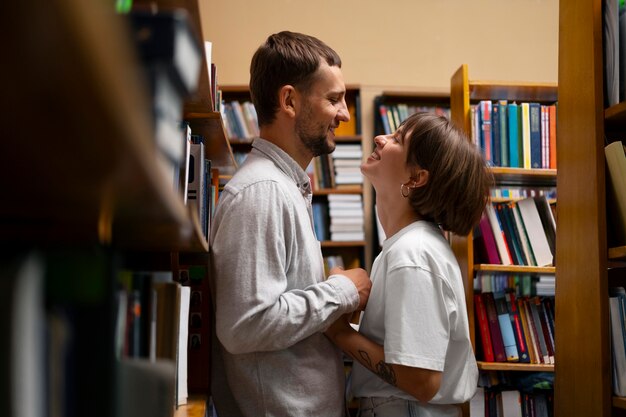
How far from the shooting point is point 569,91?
6.62 ft

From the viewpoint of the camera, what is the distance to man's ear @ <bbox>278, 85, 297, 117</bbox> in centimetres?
181

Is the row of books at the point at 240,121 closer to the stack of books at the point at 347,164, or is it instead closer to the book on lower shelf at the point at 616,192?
the stack of books at the point at 347,164

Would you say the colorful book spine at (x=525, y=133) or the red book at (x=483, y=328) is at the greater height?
the colorful book spine at (x=525, y=133)

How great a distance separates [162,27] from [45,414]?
0.28 meters

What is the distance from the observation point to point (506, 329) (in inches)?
120

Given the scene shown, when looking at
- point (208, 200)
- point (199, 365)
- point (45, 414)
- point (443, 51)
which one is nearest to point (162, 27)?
point (45, 414)

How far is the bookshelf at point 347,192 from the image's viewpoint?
457 cm

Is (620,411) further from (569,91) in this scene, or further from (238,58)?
(238,58)

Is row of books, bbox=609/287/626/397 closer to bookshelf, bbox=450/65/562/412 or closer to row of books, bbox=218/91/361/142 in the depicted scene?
bookshelf, bbox=450/65/562/412

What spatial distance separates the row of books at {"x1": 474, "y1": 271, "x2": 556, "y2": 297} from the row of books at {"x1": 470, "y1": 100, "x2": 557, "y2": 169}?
0.51 metres

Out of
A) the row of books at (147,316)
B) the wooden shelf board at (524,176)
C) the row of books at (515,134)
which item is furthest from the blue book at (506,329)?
the row of books at (147,316)

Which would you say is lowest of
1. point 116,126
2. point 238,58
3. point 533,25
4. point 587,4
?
point 116,126

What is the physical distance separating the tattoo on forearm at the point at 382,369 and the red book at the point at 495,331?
61.5 inches

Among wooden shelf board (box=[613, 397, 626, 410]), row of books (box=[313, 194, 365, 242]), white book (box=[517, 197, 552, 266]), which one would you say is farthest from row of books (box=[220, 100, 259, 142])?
wooden shelf board (box=[613, 397, 626, 410])
